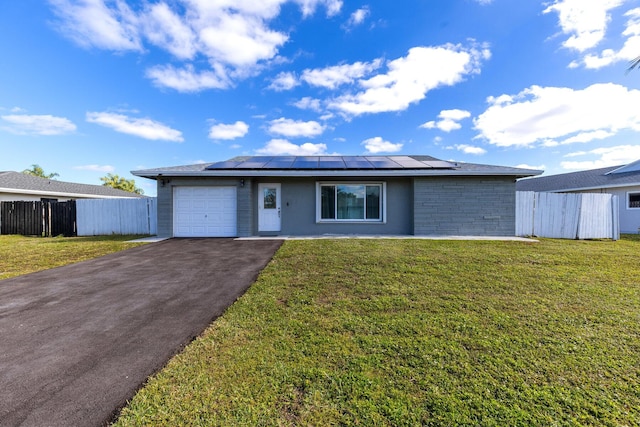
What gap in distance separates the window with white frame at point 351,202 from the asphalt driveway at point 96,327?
15.2 ft

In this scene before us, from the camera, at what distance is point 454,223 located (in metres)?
10.0

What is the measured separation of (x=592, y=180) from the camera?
50.5ft

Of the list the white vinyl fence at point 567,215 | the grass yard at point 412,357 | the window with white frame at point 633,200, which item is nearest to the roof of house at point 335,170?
the white vinyl fence at point 567,215

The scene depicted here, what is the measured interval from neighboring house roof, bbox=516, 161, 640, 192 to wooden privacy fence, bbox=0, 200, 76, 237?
27.3m

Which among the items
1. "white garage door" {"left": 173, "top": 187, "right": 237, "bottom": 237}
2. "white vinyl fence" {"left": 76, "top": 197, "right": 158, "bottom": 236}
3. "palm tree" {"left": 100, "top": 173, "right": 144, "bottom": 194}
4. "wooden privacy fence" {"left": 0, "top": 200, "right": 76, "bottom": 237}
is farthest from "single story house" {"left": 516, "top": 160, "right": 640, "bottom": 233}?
"palm tree" {"left": 100, "top": 173, "right": 144, "bottom": 194}

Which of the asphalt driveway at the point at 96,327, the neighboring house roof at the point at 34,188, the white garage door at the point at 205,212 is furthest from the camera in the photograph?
the neighboring house roof at the point at 34,188

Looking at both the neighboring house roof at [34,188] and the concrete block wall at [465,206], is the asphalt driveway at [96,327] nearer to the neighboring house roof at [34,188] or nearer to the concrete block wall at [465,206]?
the concrete block wall at [465,206]

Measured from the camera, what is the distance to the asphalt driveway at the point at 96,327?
6.26 ft

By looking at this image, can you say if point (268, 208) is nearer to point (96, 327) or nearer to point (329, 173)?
point (329, 173)

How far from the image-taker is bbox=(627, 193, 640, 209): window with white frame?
13.1 metres

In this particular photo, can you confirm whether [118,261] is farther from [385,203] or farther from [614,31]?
[614,31]

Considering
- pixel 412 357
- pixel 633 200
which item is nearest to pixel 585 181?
pixel 633 200

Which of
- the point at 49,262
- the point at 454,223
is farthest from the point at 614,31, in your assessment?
the point at 49,262

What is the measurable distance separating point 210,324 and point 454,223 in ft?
31.8
